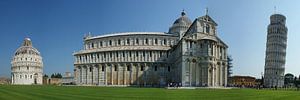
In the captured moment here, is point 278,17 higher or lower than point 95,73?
higher

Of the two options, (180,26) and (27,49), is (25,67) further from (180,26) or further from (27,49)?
(180,26)

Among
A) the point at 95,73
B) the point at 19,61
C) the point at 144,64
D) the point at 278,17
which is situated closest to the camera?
the point at 144,64

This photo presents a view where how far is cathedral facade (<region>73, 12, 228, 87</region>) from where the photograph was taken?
223 ft

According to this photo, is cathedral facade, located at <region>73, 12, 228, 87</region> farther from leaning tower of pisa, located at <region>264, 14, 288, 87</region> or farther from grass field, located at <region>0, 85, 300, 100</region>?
leaning tower of pisa, located at <region>264, 14, 288, 87</region>

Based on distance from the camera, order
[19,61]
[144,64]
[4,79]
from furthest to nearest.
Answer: [4,79], [19,61], [144,64]

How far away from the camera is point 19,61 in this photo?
137750 millimetres

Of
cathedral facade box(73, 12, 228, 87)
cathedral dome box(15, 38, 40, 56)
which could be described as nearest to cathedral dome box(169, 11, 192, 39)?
cathedral facade box(73, 12, 228, 87)

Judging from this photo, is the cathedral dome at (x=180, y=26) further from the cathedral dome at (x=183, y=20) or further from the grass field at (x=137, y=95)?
the grass field at (x=137, y=95)

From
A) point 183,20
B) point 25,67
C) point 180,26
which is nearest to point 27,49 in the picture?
point 25,67

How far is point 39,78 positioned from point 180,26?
74.0m

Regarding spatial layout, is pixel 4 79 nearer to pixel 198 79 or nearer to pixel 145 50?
pixel 145 50

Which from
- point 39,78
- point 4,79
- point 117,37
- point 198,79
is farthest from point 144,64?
point 4,79

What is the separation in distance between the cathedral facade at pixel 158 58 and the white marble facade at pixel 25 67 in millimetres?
50582

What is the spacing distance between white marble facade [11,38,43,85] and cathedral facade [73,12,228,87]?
50582 mm
